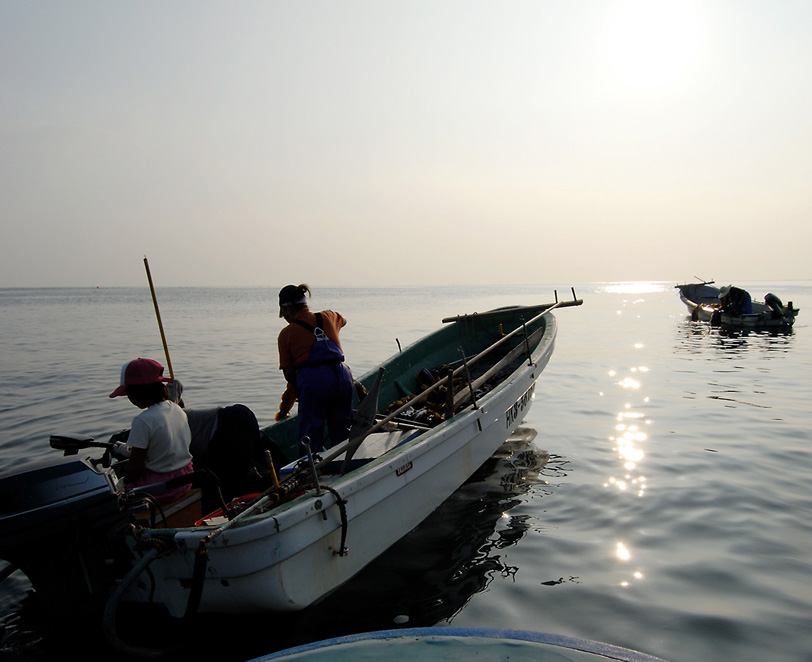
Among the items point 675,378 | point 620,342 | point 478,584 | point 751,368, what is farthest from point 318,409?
point 620,342

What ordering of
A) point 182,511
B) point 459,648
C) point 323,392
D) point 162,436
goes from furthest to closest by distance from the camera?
1. point 323,392
2. point 182,511
3. point 162,436
4. point 459,648

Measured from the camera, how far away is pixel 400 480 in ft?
14.3

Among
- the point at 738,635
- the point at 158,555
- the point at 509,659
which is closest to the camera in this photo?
the point at 509,659

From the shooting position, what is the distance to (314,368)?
18.0ft

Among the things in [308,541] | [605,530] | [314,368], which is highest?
[314,368]

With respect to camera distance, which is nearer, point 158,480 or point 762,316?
point 158,480

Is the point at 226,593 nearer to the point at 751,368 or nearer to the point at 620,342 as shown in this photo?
the point at 751,368

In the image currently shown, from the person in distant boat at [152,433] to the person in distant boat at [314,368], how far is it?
1.54m

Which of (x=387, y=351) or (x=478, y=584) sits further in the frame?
(x=387, y=351)

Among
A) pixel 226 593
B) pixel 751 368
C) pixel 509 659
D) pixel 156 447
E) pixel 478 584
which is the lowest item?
pixel 751 368

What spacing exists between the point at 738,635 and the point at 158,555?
12.0ft

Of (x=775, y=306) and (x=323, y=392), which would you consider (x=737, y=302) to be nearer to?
(x=775, y=306)

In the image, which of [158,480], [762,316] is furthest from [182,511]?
[762,316]

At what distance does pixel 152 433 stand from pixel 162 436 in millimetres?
71
